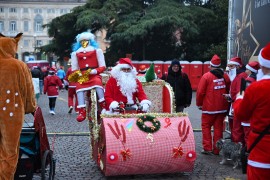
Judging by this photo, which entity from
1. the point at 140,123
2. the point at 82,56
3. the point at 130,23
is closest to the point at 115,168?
the point at 140,123

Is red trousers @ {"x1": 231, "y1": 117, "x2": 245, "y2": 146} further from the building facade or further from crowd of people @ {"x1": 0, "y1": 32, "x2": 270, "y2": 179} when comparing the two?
the building facade

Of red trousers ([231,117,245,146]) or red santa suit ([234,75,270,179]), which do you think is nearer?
red santa suit ([234,75,270,179])

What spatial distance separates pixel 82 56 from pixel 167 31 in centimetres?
2628

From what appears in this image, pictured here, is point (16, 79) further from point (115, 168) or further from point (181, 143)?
point (181, 143)

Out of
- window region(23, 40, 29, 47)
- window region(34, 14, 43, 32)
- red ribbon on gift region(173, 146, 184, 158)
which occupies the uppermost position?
window region(34, 14, 43, 32)

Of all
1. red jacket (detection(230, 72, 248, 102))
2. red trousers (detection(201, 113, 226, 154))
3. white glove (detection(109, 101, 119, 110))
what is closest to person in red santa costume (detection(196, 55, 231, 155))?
red trousers (detection(201, 113, 226, 154))

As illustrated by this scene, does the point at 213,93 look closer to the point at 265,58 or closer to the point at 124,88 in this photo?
the point at 124,88

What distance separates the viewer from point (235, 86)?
8.66m

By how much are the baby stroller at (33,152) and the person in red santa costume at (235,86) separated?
→ 3.46 metres

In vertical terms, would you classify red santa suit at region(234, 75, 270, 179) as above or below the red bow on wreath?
above

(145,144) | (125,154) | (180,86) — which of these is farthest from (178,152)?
(180,86)

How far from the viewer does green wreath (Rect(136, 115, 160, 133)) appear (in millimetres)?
7285

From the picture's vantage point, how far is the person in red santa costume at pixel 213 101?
366 inches

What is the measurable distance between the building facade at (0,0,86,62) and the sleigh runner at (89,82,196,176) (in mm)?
96423
